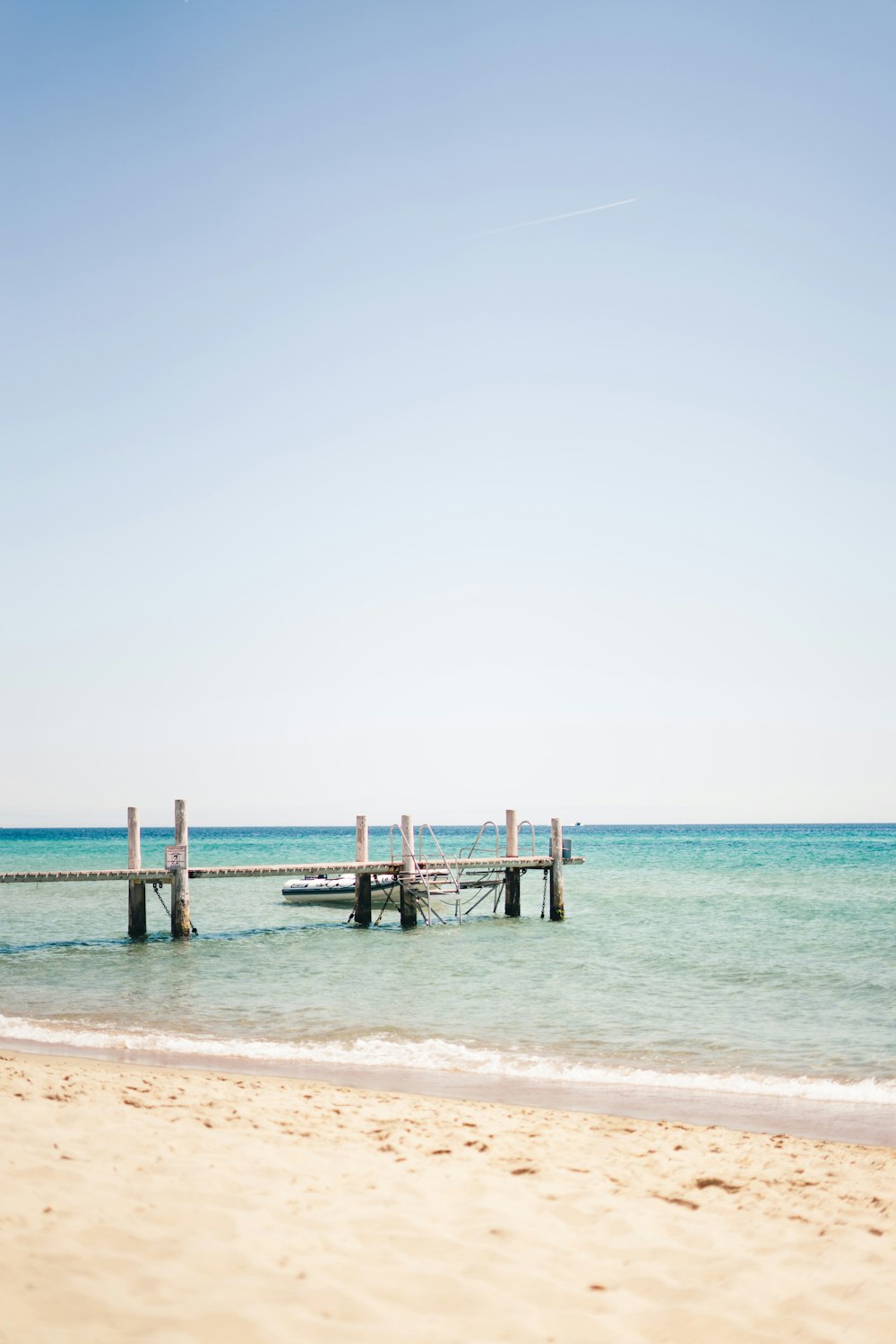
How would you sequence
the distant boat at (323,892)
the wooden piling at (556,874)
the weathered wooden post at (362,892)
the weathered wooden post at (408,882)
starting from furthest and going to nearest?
the distant boat at (323,892), the wooden piling at (556,874), the weathered wooden post at (362,892), the weathered wooden post at (408,882)

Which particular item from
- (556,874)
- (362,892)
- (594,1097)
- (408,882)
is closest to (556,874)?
(556,874)

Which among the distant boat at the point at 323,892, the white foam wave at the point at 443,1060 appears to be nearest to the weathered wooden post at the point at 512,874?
the distant boat at the point at 323,892

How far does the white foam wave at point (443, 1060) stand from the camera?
385 inches

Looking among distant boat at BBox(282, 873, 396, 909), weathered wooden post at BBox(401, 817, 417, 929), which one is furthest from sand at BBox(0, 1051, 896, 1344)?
distant boat at BBox(282, 873, 396, 909)

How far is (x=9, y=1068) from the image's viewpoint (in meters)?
9.43

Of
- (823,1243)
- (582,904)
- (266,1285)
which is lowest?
(582,904)

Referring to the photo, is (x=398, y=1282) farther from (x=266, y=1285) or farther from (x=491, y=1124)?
(x=491, y=1124)

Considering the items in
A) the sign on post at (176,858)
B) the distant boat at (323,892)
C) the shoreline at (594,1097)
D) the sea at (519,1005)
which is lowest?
the distant boat at (323,892)

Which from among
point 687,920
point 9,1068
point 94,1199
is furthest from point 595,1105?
point 687,920

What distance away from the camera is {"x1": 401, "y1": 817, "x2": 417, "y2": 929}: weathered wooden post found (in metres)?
24.9

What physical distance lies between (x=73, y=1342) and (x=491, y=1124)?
468 centimetres

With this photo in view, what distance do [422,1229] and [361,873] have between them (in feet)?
65.7

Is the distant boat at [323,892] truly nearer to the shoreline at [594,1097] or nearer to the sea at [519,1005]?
the sea at [519,1005]

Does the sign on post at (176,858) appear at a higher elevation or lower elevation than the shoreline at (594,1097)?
higher
